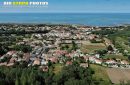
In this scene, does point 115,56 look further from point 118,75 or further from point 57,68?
point 57,68

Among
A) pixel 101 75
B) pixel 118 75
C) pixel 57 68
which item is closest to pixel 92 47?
pixel 57 68

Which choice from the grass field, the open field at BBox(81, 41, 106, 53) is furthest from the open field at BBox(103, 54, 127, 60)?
the grass field

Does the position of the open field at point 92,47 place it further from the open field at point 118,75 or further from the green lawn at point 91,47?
the open field at point 118,75

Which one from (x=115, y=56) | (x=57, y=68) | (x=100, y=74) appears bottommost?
(x=115, y=56)

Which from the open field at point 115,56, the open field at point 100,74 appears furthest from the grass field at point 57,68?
the open field at point 115,56

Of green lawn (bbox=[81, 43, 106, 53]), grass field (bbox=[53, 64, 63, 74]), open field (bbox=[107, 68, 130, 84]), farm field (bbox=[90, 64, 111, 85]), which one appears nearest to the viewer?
farm field (bbox=[90, 64, 111, 85])

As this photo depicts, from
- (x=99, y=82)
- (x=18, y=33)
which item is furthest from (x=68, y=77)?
(x=18, y=33)

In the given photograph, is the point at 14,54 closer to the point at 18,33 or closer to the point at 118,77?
the point at 118,77

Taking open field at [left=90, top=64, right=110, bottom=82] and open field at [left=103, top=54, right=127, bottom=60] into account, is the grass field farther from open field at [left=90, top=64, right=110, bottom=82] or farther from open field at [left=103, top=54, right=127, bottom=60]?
open field at [left=103, top=54, right=127, bottom=60]
